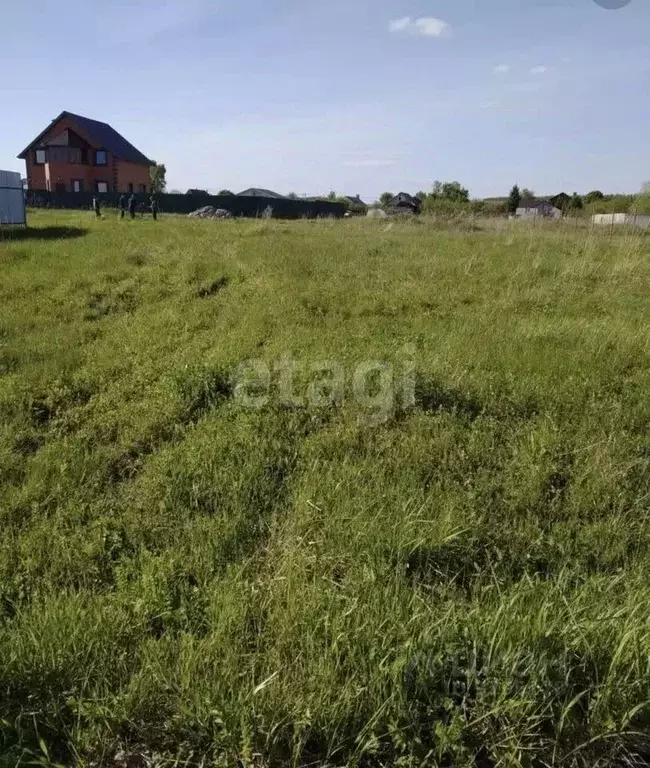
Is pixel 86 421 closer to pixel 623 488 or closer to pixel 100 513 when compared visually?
pixel 100 513

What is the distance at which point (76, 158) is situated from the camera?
4000 centimetres

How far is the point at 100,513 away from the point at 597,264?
8.45 metres

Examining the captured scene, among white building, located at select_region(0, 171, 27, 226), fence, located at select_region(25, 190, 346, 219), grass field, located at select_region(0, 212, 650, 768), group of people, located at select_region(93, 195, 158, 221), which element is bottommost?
grass field, located at select_region(0, 212, 650, 768)

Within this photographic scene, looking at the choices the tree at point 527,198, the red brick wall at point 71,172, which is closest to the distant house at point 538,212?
the tree at point 527,198

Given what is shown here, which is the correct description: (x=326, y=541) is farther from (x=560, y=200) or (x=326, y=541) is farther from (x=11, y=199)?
(x=560, y=200)

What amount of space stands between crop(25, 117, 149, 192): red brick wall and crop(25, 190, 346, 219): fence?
5801mm

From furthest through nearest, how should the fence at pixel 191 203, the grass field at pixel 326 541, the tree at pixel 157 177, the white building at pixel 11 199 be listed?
the tree at pixel 157 177
the fence at pixel 191 203
the white building at pixel 11 199
the grass field at pixel 326 541

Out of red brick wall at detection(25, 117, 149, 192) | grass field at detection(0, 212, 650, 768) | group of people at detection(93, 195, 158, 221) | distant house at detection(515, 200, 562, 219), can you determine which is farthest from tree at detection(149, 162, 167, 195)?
grass field at detection(0, 212, 650, 768)

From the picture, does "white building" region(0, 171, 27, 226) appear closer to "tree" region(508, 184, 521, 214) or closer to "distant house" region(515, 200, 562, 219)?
"distant house" region(515, 200, 562, 219)

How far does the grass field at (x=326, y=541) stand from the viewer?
183cm

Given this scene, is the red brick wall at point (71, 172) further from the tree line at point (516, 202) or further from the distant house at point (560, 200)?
the distant house at point (560, 200)

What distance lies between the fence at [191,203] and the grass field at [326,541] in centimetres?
2933

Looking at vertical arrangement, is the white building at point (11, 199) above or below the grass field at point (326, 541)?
above

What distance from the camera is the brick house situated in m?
39.7
